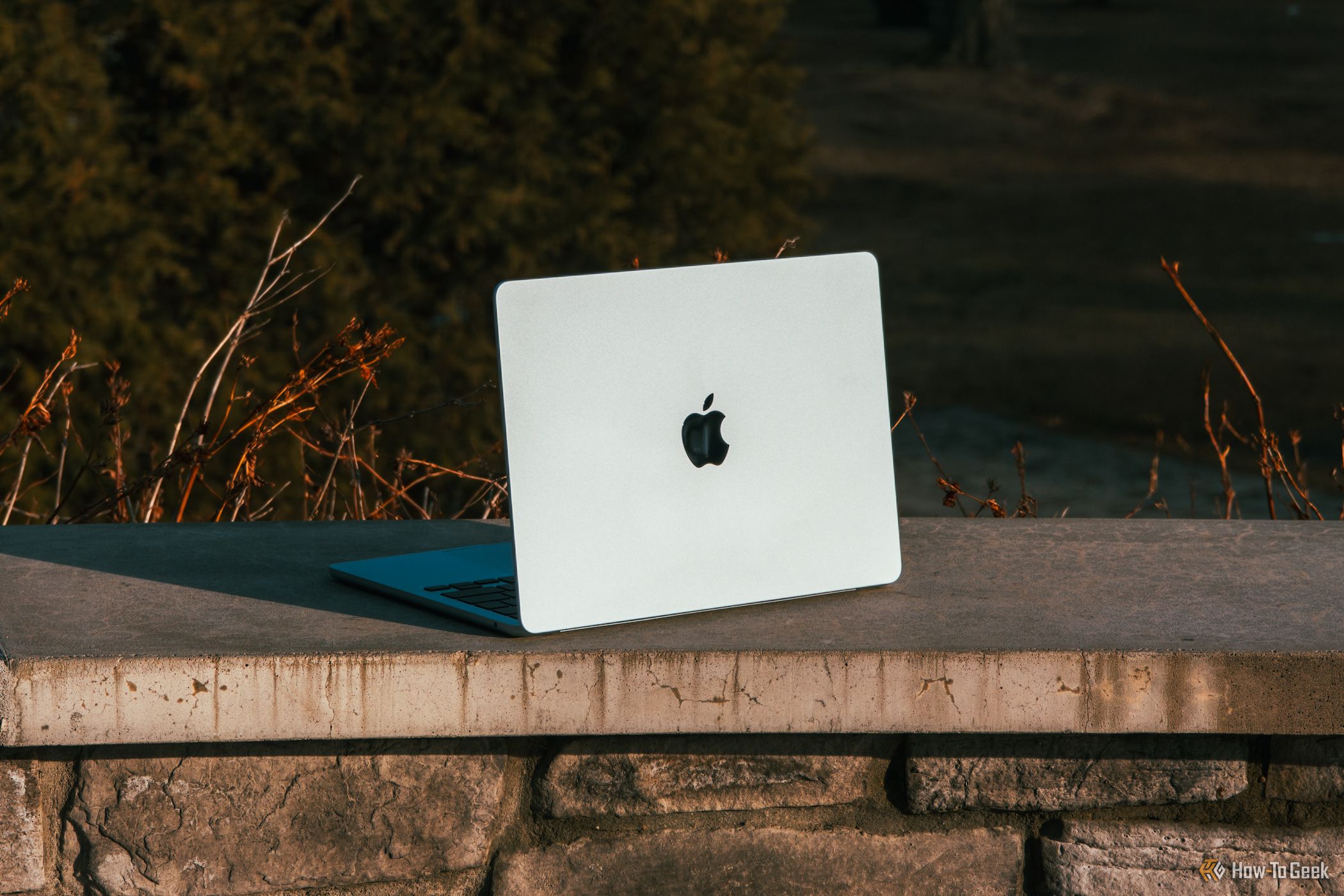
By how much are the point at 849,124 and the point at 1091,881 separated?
67.5ft

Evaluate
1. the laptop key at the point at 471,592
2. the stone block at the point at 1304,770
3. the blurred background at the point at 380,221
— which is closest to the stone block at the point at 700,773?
the laptop key at the point at 471,592

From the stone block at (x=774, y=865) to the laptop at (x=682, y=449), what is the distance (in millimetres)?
244

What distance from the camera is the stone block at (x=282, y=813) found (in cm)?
161

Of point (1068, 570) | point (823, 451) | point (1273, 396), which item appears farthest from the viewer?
point (1273, 396)

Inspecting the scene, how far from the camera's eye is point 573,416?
1637 millimetres

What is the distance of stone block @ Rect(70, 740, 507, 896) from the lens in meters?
1.61

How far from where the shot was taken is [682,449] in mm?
1695

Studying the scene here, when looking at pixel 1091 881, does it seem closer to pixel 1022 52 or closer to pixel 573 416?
pixel 573 416

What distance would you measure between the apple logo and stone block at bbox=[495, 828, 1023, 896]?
0.39 m

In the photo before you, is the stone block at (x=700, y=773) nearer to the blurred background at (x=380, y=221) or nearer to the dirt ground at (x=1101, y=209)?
the blurred background at (x=380, y=221)

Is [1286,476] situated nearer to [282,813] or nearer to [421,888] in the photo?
[421,888]

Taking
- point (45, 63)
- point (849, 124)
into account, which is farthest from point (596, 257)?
point (849, 124)

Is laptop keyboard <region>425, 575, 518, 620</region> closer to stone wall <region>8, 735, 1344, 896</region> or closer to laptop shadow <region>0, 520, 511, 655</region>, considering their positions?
laptop shadow <region>0, 520, 511, 655</region>

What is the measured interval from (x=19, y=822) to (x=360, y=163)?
408cm
